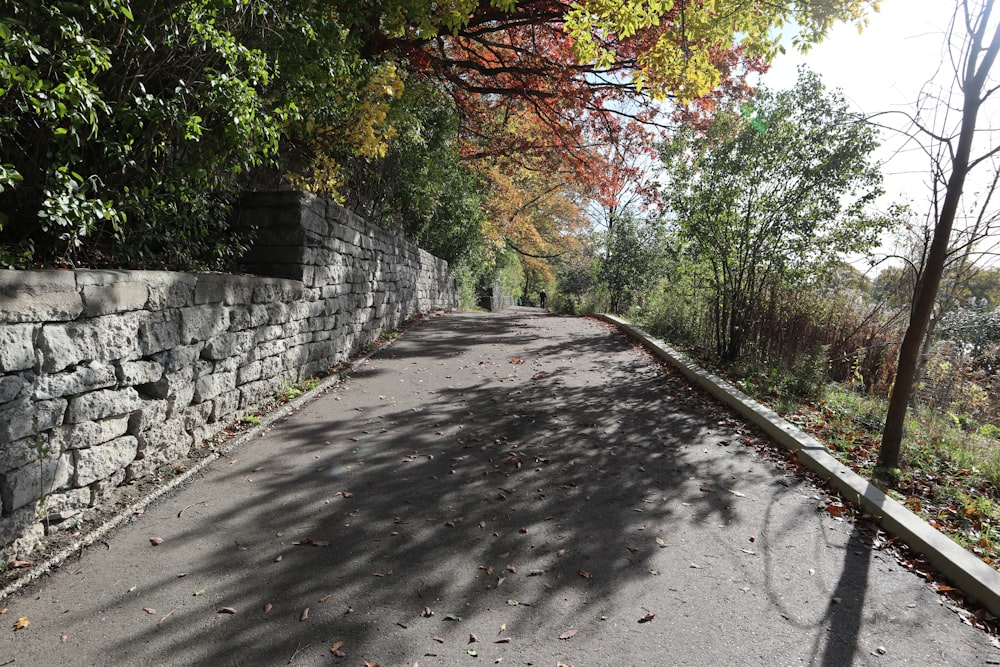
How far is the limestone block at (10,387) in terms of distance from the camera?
2572mm

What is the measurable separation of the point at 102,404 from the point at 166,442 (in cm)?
80

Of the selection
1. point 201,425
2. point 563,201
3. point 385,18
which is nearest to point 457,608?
point 201,425

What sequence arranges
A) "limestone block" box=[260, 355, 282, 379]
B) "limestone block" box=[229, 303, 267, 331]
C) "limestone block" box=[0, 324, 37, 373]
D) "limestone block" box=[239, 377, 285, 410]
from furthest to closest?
"limestone block" box=[260, 355, 282, 379] < "limestone block" box=[239, 377, 285, 410] < "limestone block" box=[229, 303, 267, 331] < "limestone block" box=[0, 324, 37, 373]

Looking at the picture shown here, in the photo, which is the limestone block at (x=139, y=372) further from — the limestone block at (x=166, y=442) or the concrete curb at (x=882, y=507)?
the concrete curb at (x=882, y=507)

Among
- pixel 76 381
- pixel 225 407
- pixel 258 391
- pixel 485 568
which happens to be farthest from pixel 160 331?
pixel 485 568

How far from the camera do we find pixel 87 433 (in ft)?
10.5

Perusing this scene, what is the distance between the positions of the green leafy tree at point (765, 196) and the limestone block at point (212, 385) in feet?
22.8

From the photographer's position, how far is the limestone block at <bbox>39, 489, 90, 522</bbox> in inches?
116

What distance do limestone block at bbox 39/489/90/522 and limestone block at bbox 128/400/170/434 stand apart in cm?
50

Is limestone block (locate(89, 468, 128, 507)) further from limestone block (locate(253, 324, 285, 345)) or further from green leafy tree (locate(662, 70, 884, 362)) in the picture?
green leafy tree (locate(662, 70, 884, 362))

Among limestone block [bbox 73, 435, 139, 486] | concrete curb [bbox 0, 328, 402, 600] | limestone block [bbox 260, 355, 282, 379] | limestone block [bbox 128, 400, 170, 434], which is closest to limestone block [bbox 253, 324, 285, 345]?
limestone block [bbox 260, 355, 282, 379]

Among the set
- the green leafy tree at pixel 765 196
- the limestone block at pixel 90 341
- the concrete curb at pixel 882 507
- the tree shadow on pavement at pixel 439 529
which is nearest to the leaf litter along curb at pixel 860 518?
the concrete curb at pixel 882 507

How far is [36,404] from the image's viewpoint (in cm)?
280

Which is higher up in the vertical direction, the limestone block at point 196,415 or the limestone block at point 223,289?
the limestone block at point 223,289
